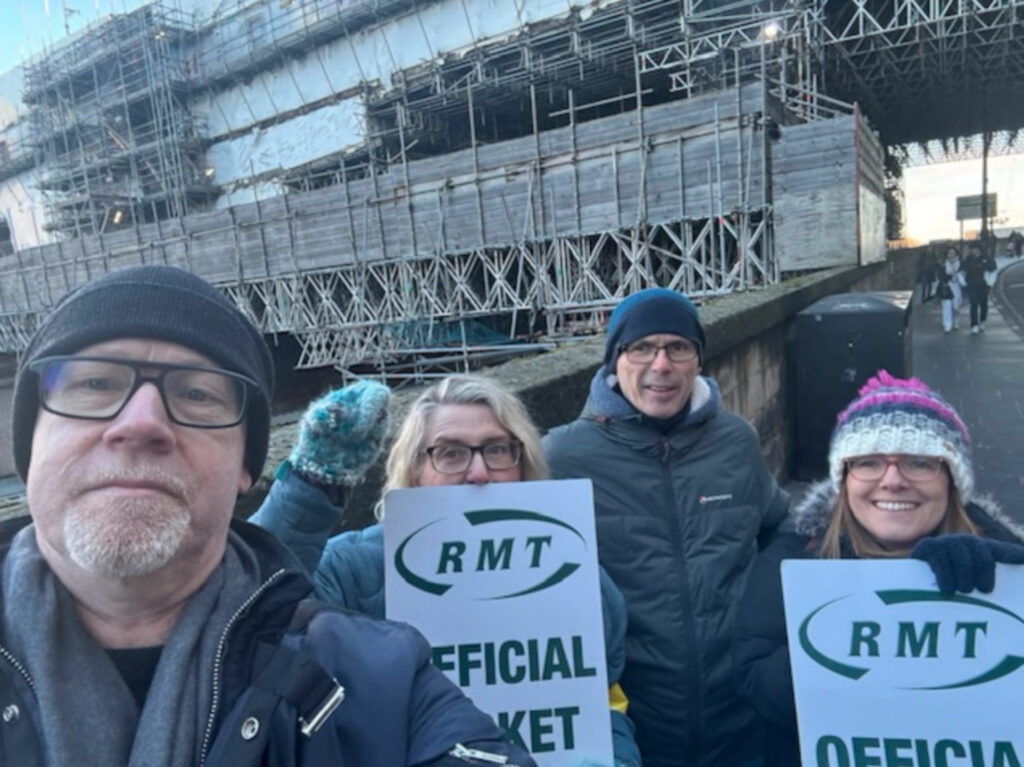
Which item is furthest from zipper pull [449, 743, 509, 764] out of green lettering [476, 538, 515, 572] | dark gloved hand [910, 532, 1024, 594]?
dark gloved hand [910, 532, 1024, 594]

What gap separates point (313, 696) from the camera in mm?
1020

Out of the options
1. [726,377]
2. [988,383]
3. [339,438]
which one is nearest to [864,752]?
[339,438]

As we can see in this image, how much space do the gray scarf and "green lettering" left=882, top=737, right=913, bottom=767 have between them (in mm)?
1527

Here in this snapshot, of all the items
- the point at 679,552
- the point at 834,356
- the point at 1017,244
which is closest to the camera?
the point at 679,552

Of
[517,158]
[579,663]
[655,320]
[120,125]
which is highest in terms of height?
[120,125]

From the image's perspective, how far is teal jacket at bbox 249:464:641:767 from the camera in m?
1.58

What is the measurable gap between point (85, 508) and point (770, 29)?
66.2 ft

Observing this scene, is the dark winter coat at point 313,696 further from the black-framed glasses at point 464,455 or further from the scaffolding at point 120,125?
the scaffolding at point 120,125

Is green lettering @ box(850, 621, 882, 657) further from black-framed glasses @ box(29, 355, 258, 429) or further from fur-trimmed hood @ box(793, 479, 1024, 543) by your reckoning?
black-framed glasses @ box(29, 355, 258, 429)

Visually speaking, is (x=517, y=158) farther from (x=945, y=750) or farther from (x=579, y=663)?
(x=945, y=750)

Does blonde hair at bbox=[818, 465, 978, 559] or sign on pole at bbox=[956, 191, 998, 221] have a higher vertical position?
sign on pole at bbox=[956, 191, 998, 221]

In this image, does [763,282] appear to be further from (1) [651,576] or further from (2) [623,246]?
(1) [651,576]

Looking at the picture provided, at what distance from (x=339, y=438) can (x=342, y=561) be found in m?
0.39

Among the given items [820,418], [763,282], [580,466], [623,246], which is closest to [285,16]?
[623,246]
